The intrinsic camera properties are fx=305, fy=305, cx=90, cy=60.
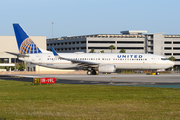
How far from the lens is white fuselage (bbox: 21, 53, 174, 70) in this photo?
5988 centimetres

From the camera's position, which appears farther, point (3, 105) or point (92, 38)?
point (92, 38)

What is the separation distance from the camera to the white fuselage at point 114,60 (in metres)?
59.9

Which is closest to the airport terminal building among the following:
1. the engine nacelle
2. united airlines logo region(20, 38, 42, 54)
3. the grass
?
united airlines logo region(20, 38, 42, 54)

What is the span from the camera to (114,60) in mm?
60094

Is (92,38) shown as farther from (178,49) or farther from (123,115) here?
(123,115)

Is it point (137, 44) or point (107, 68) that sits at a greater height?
point (137, 44)

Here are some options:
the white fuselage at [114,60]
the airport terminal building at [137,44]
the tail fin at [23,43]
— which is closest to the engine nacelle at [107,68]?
the white fuselage at [114,60]

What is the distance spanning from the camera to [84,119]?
13.7 metres

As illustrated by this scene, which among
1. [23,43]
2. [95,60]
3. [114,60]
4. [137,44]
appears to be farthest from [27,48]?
[137,44]

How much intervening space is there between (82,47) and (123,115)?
157 m

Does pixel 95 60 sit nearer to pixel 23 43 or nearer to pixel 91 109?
pixel 23 43

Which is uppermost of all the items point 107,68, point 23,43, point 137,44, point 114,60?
point 137,44

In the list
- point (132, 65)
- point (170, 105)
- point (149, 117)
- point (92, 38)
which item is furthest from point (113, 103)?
point (92, 38)

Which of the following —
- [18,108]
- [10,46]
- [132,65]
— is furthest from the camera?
[10,46]
